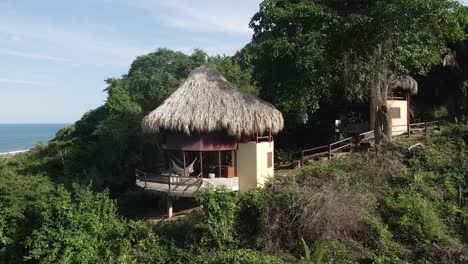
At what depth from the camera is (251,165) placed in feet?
54.2

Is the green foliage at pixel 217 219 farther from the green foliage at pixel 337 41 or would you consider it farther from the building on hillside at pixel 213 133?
the green foliage at pixel 337 41

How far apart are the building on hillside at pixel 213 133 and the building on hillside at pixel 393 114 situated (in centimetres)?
779

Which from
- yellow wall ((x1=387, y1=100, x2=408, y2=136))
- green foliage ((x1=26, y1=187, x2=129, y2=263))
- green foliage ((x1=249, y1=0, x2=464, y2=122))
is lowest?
green foliage ((x1=26, y1=187, x2=129, y2=263))

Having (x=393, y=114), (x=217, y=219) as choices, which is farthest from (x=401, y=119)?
(x=217, y=219)

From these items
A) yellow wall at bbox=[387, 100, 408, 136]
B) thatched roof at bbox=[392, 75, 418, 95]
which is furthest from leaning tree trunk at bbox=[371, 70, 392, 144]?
thatched roof at bbox=[392, 75, 418, 95]

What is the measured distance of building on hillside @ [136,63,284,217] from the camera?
15.8m

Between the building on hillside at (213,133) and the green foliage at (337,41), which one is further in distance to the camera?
the building on hillside at (213,133)

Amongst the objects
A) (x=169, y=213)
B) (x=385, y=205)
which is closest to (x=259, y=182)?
(x=169, y=213)

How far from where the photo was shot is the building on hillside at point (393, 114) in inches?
883

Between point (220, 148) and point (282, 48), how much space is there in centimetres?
Result: 475

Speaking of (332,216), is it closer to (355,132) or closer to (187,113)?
(187,113)

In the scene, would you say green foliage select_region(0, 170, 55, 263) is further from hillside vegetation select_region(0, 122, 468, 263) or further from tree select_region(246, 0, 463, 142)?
tree select_region(246, 0, 463, 142)

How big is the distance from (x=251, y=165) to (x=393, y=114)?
10.5 metres

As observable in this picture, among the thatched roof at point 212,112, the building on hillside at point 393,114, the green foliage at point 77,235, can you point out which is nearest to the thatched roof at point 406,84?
the building on hillside at point 393,114
